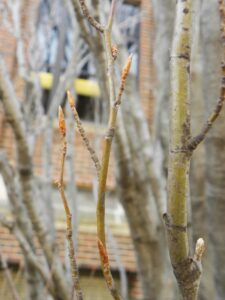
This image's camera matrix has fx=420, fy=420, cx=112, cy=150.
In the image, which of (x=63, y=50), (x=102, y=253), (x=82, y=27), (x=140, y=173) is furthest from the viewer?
(x=63, y=50)

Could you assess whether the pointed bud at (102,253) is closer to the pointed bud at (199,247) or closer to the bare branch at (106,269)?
the bare branch at (106,269)

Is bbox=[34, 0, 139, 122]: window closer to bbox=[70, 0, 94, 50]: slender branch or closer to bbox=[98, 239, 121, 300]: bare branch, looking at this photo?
bbox=[70, 0, 94, 50]: slender branch

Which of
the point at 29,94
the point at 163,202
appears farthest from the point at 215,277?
the point at 29,94

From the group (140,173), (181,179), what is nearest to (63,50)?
(140,173)

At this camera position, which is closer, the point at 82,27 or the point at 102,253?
the point at 102,253

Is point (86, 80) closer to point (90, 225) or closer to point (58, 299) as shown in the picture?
point (90, 225)

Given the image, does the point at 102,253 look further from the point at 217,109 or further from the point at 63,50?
the point at 63,50

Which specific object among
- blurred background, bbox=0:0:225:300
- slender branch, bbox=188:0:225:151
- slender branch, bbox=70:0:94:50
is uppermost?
slender branch, bbox=70:0:94:50

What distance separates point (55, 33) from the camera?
17.0 ft

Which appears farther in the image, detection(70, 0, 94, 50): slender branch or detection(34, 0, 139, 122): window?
detection(34, 0, 139, 122): window

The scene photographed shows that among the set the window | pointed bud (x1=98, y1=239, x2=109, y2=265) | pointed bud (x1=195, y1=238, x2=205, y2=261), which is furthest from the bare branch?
the window

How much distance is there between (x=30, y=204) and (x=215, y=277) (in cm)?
80

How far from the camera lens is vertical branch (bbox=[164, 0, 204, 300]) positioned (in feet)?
1.74

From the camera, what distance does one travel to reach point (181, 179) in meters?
0.53
